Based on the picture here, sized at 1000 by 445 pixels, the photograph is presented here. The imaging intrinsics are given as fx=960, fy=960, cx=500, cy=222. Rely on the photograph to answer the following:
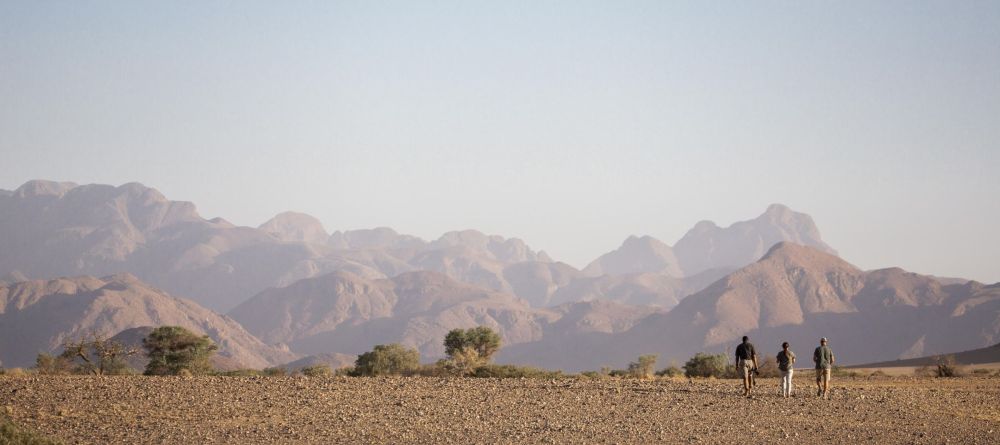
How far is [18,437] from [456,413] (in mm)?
9113

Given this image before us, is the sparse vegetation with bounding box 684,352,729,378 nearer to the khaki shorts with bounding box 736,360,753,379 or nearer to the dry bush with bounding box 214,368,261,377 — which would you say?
the khaki shorts with bounding box 736,360,753,379

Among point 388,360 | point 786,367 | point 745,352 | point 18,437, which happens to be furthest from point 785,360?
point 388,360

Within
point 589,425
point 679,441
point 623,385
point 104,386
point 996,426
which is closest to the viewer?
point 679,441

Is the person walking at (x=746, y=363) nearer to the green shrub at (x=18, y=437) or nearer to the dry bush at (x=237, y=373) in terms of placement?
the green shrub at (x=18, y=437)

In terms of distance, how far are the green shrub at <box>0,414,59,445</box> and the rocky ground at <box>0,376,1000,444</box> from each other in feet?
1.94

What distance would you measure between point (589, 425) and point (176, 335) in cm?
3002

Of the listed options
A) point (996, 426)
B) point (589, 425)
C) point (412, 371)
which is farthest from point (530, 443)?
point (412, 371)

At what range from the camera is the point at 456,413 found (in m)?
22.2

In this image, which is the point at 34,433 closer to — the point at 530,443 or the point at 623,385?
the point at 530,443

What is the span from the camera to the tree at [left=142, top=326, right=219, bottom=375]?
142 feet

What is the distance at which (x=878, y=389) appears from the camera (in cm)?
2973

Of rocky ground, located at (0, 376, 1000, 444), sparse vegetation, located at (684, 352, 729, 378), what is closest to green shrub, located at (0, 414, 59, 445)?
rocky ground, located at (0, 376, 1000, 444)

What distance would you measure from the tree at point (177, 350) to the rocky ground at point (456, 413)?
56.4ft

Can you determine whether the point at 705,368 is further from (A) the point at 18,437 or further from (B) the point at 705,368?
(A) the point at 18,437
